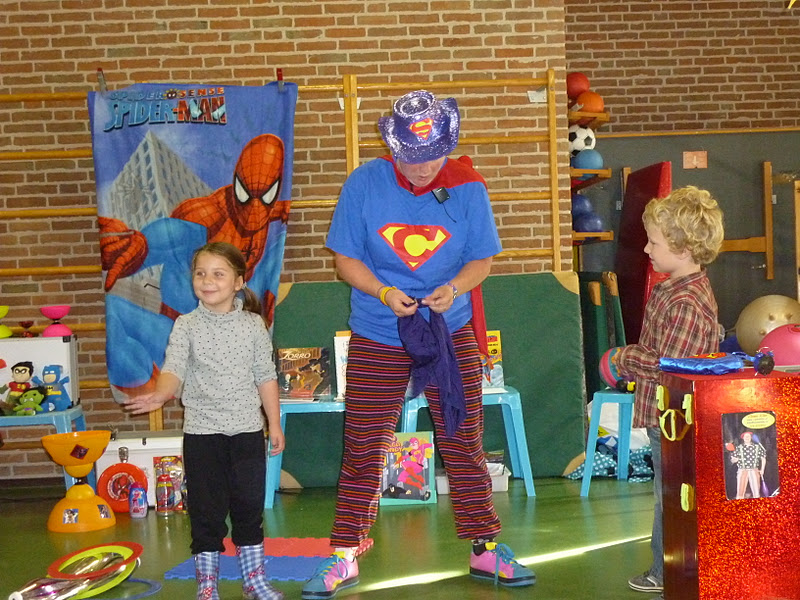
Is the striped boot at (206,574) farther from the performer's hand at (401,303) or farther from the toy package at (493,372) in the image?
the toy package at (493,372)

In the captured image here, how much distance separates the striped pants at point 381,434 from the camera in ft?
9.29

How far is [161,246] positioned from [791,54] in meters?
6.09

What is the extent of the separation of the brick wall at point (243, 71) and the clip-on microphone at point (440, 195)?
7.62 ft

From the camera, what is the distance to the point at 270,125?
4.77 metres

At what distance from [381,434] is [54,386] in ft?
7.63

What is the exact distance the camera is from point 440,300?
2.69 m

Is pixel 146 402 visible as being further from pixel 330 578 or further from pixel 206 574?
pixel 330 578

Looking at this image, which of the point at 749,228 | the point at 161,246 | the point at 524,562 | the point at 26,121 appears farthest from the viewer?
the point at 749,228

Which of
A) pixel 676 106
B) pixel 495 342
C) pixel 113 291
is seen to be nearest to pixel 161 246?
pixel 113 291

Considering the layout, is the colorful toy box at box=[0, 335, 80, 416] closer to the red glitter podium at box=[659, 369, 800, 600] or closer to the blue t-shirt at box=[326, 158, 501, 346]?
the blue t-shirt at box=[326, 158, 501, 346]


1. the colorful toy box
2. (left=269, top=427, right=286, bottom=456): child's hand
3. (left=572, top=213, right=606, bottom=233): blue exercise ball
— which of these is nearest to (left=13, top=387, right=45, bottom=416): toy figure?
the colorful toy box

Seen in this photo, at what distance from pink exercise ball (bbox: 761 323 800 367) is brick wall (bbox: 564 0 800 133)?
491cm

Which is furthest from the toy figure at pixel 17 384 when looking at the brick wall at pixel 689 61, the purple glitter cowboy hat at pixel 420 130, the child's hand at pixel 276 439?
the brick wall at pixel 689 61

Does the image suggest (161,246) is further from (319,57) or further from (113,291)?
(319,57)
